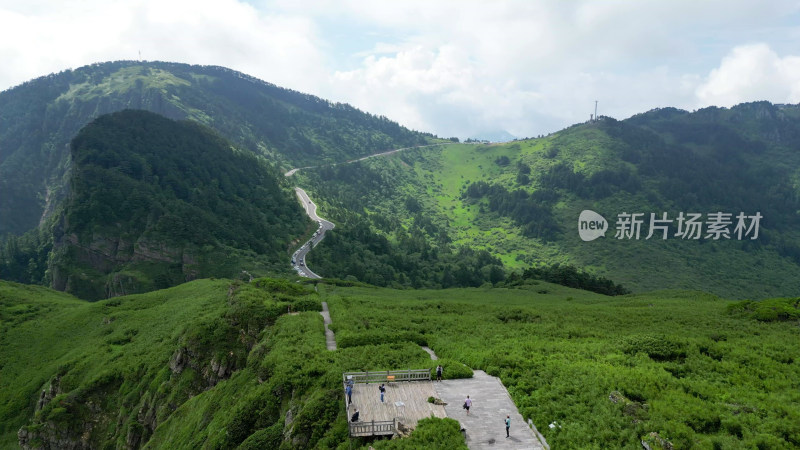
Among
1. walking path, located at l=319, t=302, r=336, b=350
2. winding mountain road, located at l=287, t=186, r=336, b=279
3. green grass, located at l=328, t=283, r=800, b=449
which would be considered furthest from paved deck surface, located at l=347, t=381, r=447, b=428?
winding mountain road, located at l=287, t=186, r=336, b=279

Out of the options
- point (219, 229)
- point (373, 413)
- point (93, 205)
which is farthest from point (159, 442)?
point (93, 205)

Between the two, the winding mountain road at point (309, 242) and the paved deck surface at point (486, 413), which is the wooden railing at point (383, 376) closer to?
the paved deck surface at point (486, 413)

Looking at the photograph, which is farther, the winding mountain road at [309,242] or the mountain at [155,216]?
the winding mountain road at [309,242]

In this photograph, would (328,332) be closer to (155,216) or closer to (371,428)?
(371,428)

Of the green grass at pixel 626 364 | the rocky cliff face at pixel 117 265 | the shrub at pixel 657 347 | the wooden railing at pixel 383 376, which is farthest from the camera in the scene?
the rocky cliff face at pixel 117 265

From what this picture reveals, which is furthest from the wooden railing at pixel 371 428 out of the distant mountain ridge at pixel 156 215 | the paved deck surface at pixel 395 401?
the distant mountain ridge at pixel 156 215

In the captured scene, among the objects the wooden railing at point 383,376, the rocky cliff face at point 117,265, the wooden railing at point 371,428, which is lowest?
the rocky cliff face at point 117,265
